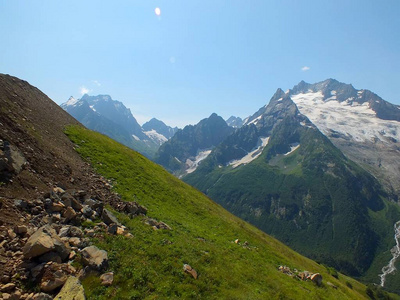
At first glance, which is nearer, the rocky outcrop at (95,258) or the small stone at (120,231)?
the rocky outcrop at (95,258)

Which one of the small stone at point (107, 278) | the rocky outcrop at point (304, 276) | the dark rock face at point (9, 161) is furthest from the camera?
the rocky outcrop at point (304, 276)

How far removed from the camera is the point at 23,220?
701 inches

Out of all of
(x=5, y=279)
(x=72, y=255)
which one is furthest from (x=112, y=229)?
(x=5, y=279)

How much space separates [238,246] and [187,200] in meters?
17.6

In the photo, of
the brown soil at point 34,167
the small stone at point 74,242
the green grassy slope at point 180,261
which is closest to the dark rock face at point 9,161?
the brown soil at point 34,167

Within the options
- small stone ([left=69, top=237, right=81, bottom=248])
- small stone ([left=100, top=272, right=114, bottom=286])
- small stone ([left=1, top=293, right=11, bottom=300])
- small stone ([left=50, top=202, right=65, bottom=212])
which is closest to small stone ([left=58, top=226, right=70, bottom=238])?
small stone ([left=69, top=237, right=81, bottom=248])

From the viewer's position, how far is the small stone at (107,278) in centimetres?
1587

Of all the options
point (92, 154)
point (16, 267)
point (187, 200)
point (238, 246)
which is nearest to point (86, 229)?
point (16, 267)

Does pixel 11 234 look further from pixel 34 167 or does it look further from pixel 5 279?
pixel 34 167

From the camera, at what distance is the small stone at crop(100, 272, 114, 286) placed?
52.1 feet

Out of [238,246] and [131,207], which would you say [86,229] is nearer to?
[131,207]

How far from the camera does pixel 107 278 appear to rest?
16.2 meters

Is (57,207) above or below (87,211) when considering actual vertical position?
below

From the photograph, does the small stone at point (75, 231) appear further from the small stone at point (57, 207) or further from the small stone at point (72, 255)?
the small stone at point (57, 207)
